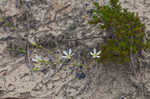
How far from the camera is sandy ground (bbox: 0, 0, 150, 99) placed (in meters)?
2.35

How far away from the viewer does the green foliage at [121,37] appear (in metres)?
2.28

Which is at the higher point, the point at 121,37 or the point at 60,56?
the point at 121,37

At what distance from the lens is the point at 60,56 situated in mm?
2635

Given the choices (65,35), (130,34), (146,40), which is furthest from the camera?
(65,35)

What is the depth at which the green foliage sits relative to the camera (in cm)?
228

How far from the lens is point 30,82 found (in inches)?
96.0

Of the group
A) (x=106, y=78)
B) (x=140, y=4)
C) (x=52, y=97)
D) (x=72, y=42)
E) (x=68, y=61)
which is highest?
(x=140, y=4)

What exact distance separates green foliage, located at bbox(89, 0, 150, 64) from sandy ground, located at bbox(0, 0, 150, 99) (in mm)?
181

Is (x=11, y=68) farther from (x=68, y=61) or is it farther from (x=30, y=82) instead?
(x=68, y=61)

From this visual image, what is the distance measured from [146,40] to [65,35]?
1062 mm

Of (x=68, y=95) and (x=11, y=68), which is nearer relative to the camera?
(x=68, y=95)

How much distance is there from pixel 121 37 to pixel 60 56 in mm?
831

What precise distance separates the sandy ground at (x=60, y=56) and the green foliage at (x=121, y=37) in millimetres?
181

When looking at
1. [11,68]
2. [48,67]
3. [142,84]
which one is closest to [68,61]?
[48,67]
